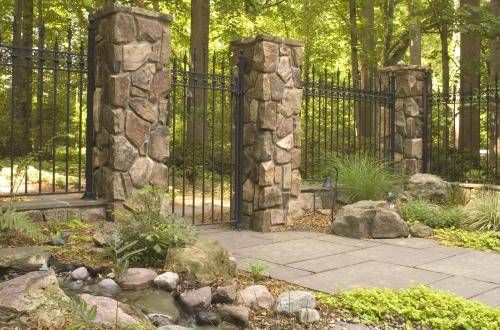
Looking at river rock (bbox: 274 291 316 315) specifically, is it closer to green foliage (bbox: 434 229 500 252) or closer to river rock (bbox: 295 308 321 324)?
river rock (bbox: 295 308 321 324)

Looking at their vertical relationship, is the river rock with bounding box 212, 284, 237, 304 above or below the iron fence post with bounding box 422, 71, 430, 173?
below

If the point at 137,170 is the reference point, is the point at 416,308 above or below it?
below

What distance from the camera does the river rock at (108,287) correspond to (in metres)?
3.64

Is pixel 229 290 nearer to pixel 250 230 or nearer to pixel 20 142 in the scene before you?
pixel 250 230

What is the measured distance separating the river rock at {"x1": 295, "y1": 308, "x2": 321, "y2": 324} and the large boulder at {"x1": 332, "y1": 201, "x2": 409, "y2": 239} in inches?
126

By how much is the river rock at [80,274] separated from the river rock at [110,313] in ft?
1.72

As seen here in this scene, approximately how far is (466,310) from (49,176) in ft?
27.3

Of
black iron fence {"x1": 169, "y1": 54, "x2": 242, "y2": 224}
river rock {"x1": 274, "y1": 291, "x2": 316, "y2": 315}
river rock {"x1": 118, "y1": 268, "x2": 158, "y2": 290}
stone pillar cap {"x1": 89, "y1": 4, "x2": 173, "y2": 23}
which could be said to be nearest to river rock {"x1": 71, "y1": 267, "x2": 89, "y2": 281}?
river rock {"x1": 118, "y1": 268, "x2": 158, "y2": 290}

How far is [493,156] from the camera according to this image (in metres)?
10.7

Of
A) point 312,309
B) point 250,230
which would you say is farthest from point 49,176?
point 312,309

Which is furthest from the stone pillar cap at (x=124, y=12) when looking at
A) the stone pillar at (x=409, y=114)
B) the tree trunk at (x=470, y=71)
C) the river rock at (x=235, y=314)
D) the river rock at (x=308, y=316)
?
the tree trunk at (x=470, y=71)

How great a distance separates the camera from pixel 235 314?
352 centimetres

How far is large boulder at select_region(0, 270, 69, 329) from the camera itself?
2873 mm

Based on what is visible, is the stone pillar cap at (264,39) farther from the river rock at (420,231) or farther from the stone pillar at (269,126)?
the river rock at (420,231)
